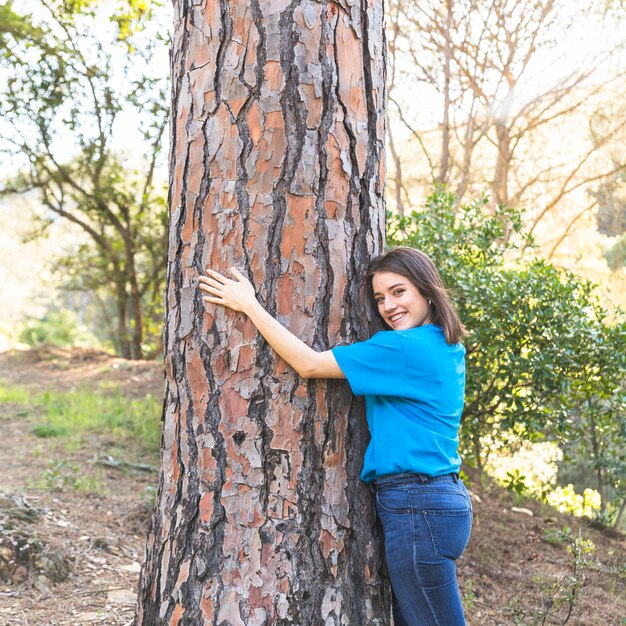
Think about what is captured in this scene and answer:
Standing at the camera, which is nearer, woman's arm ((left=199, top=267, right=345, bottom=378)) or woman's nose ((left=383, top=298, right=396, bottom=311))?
woman's arm ((left=199, top=267, right=345, bottom=378))

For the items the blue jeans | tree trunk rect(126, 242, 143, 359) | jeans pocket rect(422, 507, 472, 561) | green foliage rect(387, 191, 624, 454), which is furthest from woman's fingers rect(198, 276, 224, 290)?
tree trunk rect(126, 242, 143, 359)

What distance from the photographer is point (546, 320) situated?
4.30m

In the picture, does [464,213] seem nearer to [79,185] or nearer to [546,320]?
[546,320]

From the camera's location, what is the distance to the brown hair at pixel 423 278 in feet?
8.07

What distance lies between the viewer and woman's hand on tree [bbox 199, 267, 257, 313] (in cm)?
227

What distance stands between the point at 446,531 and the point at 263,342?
864 millimetres

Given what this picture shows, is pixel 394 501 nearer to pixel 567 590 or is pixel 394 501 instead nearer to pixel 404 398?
pixel 404 398

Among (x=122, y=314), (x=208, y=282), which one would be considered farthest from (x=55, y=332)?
(x=208, y=282)

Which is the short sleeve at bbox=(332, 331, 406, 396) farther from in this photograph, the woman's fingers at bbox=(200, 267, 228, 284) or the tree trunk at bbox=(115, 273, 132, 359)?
the tree trunk at bbox=(115, 273, 132, 359)

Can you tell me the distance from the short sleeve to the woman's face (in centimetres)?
17

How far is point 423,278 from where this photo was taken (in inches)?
100

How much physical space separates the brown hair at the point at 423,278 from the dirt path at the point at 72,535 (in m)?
1.92

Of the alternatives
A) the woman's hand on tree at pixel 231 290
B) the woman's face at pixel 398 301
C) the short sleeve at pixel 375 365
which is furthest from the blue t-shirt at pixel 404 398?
the woman's hand on tree at pixel 231 290

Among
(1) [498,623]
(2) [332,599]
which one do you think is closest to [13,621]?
(2) [332,599]
